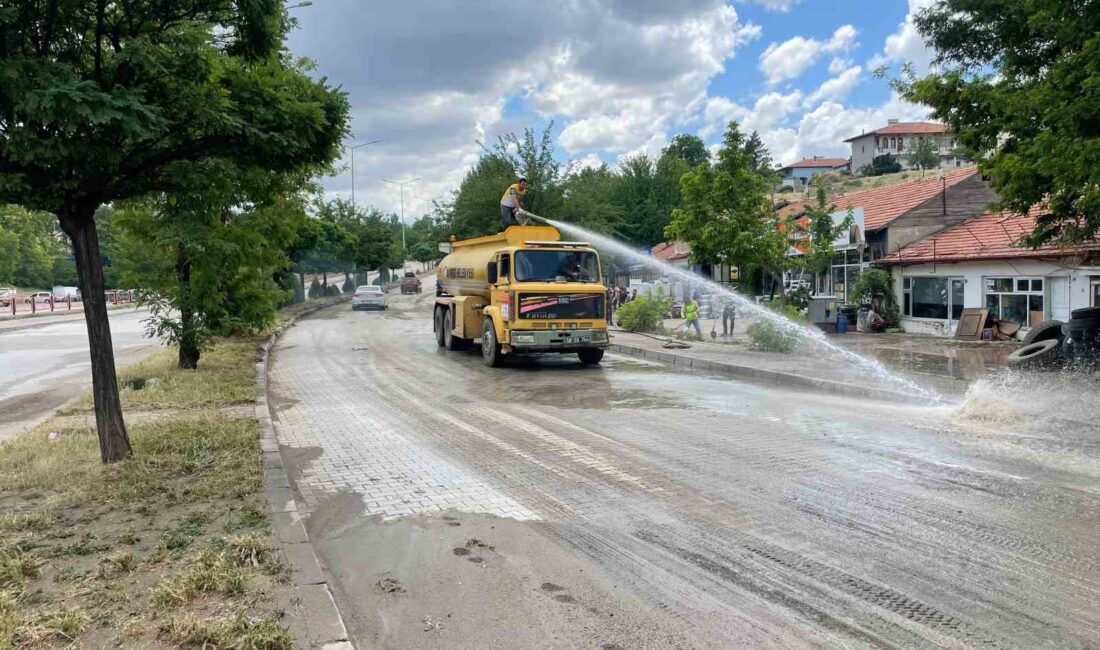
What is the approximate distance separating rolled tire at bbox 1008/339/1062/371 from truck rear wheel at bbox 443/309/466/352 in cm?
1203

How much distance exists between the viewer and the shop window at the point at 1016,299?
1941 cm

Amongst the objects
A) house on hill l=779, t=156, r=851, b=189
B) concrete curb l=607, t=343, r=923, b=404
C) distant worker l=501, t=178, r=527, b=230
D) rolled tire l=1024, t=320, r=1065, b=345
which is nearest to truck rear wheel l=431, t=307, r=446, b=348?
distant worker l=501, t=178, r=527, b=230

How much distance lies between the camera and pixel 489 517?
5906 mm

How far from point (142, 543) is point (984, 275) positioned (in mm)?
21904

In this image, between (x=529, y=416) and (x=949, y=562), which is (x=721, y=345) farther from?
(x=949, y=562)

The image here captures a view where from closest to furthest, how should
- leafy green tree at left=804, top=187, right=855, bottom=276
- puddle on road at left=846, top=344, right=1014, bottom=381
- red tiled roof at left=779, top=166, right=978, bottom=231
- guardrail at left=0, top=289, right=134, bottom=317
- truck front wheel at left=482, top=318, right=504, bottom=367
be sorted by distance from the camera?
puddle on road at left=846, top=344, right=1014, bottom=381 → truck front wheel at left=482, top=318, right=504, bottom=367 → leafy green tree at left=804, top=187, right=855, bottom=276 → red tiled roof at left=779, top=166, right=978, bottom=231 → guardrail at left=0, top=289, right=134, bottom=317

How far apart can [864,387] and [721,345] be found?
303 inches

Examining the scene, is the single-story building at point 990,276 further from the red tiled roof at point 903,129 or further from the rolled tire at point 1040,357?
the red tiled roof at point 903,129

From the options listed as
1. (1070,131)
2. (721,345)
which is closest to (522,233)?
(721,345)

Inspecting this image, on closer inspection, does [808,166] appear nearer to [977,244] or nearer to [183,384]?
[977,244]

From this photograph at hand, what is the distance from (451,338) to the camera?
19.6m

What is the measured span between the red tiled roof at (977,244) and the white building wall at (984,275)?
0.94 feet

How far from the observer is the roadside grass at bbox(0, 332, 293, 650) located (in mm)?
3783

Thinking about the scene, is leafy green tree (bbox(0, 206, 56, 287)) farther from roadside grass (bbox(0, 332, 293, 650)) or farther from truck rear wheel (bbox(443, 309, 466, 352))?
roadside grass (bbox(0, 332, 293, 650))
